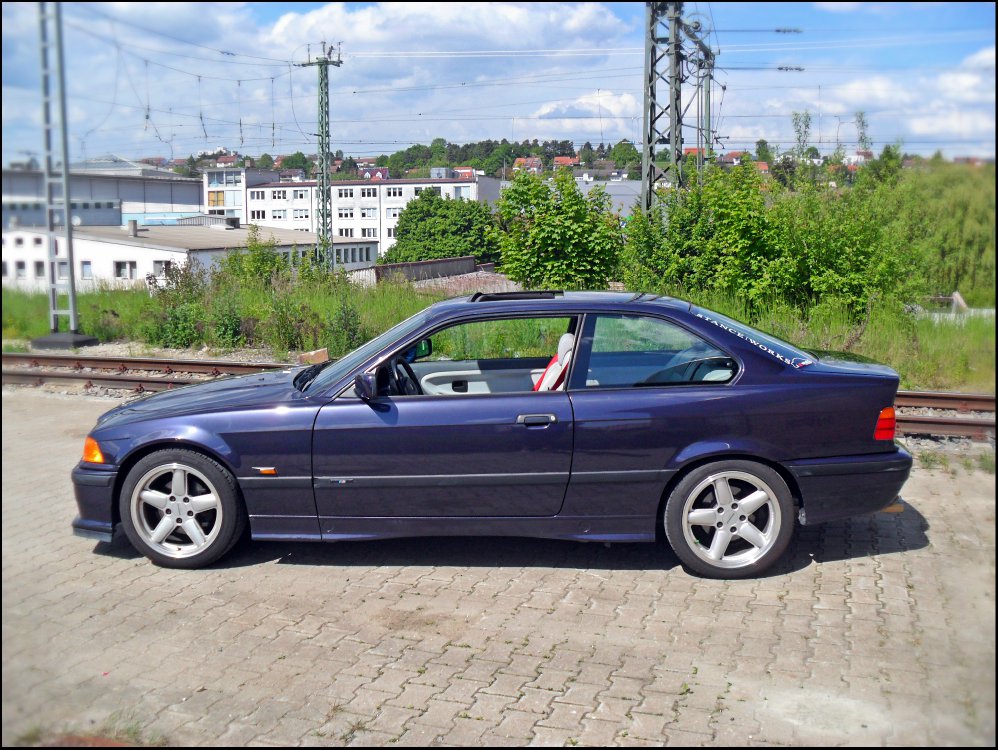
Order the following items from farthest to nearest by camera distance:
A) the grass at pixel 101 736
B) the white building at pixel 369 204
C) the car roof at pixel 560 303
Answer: the white building at pixel 369 204, the car roof at pixel 560 303, the grass at pixel 101 736

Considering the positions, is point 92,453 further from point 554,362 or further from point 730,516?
point 730,516

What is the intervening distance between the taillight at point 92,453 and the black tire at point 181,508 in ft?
0.75

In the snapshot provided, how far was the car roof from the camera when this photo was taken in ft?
18.6

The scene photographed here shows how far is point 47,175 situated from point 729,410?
11.8 feet

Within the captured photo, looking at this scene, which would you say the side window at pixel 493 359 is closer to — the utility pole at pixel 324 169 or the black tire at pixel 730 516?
the black tire at pixel 730 516

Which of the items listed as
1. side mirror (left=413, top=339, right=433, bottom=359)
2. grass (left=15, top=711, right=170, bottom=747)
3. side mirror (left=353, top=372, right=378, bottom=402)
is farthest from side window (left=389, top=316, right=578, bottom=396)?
grass (left=15, top=711, right=170, bottom=747)

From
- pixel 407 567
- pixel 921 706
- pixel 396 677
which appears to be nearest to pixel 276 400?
pixel 407 567

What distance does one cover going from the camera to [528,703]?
13.2 feet

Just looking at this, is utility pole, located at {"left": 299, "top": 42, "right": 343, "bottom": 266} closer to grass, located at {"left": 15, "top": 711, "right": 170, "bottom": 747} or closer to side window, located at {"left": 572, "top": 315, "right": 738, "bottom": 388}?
side window, located at {"left": 572, "top": 315, "right": 738, "bottom": 388}

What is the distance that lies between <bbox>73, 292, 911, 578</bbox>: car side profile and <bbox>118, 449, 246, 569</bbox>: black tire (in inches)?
0.4

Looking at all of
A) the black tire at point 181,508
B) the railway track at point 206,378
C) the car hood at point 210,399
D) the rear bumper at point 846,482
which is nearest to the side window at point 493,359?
the car hood at point 210,399

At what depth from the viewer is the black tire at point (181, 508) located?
17.9ft

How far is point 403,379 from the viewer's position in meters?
5.81

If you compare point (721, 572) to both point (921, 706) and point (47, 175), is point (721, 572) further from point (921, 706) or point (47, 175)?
point (47, 175)
